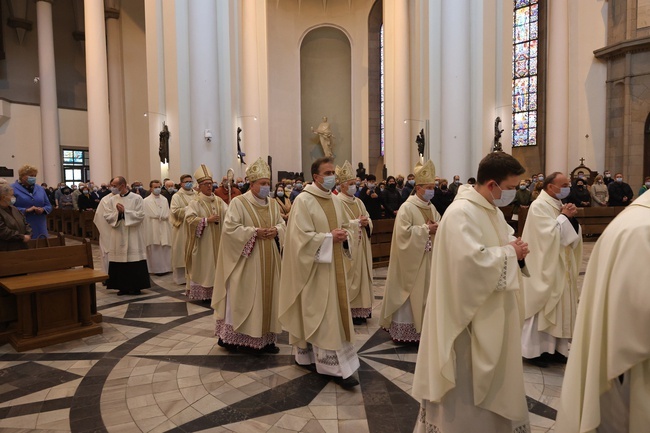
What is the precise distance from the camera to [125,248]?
26.6 feet

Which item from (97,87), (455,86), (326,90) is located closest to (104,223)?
(97,87)

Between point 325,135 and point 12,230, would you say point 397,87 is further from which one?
point 12,230

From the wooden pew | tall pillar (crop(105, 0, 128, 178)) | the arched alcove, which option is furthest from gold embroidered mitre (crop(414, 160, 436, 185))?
tall pillar (crop(105, 0, 128, 178))

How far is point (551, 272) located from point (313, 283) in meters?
2.38

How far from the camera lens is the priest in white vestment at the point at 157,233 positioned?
9.98 meters

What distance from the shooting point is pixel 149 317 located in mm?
6684

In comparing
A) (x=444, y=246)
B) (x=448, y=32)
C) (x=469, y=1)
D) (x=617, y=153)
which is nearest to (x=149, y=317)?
(x=444, y=246)

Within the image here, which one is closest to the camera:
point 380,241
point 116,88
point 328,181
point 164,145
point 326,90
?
point 328,181

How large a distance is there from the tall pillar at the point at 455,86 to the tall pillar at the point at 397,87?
262cm

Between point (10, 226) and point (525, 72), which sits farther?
point (525, 72)

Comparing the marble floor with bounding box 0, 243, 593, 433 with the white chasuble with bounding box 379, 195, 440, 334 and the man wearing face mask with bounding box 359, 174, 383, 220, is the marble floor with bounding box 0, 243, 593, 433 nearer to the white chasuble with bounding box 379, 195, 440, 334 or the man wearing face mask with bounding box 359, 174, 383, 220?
the white chasuble with bounding box 379, 195, 440, 334

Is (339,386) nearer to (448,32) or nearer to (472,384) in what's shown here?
(472,384)

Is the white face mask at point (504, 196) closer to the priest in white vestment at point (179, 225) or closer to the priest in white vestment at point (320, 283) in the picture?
the priest in white vestment at point (320, 283)

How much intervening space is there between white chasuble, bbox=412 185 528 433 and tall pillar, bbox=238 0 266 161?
15.7 metres
